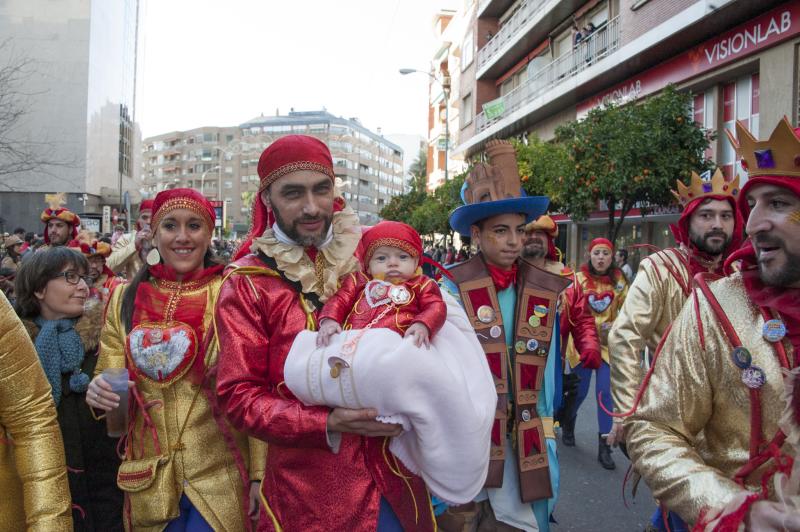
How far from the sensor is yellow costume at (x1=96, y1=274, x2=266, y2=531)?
2604 millimetres

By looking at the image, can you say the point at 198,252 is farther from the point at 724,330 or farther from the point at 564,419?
the point at 564,419

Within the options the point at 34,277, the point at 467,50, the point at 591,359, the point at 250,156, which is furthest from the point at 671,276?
the point at 250,156

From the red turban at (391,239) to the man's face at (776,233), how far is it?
131cm

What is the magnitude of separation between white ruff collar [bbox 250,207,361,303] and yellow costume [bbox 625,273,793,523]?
1.24m

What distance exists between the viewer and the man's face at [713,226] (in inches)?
159

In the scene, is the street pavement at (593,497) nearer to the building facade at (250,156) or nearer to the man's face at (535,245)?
the man's face at (535,245)

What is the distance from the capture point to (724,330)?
6.54ft

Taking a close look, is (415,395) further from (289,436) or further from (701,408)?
(701,408)

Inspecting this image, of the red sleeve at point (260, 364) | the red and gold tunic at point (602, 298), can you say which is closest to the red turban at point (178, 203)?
the red sleeve at point (260, 364)

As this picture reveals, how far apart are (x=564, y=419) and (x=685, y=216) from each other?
10.1 ft

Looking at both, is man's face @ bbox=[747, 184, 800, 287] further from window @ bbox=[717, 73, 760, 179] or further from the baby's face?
window @ bbox=[717, 73, 760, 179]

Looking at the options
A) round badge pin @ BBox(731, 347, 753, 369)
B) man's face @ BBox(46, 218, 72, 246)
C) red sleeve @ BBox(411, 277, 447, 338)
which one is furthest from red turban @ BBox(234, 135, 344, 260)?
man's face @ BBox(46, 218, 72, 246)

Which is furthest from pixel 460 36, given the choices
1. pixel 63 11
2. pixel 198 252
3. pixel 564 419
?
pixel 198 252

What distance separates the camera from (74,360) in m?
3.06
